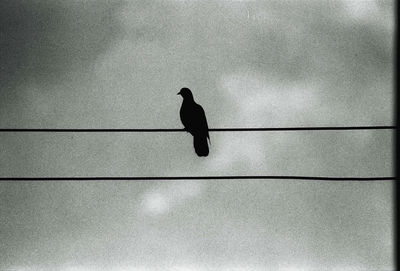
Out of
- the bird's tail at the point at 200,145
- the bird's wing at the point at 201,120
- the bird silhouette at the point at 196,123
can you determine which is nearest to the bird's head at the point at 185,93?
the bird silhouette at the point at 196,123

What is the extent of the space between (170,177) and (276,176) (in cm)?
119

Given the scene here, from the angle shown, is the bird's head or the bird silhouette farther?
the bird's head

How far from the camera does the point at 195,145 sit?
8.09 m

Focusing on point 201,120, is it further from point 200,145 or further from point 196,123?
point 200,145

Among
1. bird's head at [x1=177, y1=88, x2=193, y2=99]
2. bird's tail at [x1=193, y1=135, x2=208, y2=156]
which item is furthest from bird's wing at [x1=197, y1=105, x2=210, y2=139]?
bird's head at [x1=177, y1=88, x2=193, y2=99]

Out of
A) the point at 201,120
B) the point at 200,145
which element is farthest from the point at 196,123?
the point at 200,145

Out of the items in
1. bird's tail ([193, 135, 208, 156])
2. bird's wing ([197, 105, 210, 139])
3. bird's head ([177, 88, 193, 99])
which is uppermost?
bird's head ([177, 88, 193, 99])

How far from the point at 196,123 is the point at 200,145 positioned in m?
0.40

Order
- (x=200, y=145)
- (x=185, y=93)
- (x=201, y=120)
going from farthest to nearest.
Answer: (x=185, y=93) → (x=201, y=120) → (x=200, y=145)

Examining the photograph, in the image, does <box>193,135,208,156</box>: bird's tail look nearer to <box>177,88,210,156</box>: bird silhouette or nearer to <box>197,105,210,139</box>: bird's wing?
<box>177,88,210,156</box>: bird silhouette

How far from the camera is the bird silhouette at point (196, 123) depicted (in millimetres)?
8062

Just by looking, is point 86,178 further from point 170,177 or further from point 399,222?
point 399,222

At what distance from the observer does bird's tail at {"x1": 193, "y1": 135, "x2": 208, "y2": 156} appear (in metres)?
8.05

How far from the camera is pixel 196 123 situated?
26.7 ft
